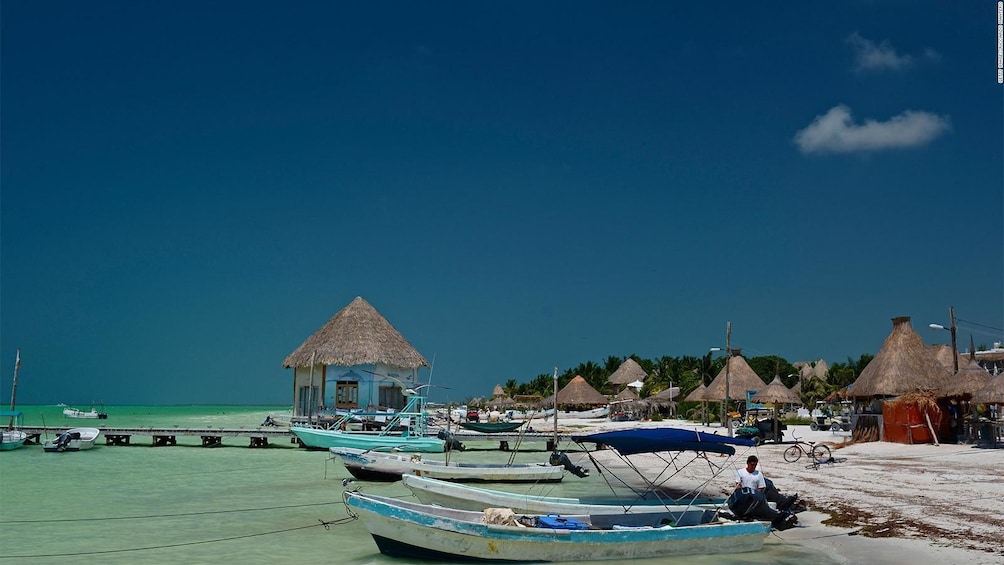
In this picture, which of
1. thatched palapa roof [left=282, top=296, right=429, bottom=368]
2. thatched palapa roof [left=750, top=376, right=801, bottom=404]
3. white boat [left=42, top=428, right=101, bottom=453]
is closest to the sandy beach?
thatched palapa roof [left=750, top=376, right=801, bottom=404]

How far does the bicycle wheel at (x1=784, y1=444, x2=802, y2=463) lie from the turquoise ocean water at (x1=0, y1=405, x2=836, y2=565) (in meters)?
5.05

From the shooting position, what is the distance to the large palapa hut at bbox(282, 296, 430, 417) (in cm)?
3712

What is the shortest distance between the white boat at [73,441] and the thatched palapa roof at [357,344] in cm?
970

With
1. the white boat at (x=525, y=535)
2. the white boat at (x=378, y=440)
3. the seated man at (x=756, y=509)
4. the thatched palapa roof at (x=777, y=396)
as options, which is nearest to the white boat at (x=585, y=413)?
the thatched palapa roof at (x=777, y=396)

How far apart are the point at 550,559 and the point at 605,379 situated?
61333 millimetres

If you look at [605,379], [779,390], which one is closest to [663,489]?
[779,390]

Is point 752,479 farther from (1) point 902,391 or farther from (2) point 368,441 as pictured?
(2) point 368,441

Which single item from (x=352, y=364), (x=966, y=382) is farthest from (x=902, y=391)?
(x=352, y=364)

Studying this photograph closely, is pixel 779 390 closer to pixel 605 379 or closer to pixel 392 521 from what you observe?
pixel 392 521

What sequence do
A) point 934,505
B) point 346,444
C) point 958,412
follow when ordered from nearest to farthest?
point 934,505 < point 958,412 < point 346,444

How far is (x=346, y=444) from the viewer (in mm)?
26781

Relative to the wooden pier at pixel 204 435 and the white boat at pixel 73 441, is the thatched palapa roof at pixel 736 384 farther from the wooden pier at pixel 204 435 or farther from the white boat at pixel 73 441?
the white boat at pixel 73 441

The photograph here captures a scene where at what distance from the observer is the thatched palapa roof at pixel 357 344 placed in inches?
1454

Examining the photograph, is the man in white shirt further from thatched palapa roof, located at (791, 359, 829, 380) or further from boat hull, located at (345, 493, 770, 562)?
thatched palapa roof, located at (791, 359, 829, 380)
